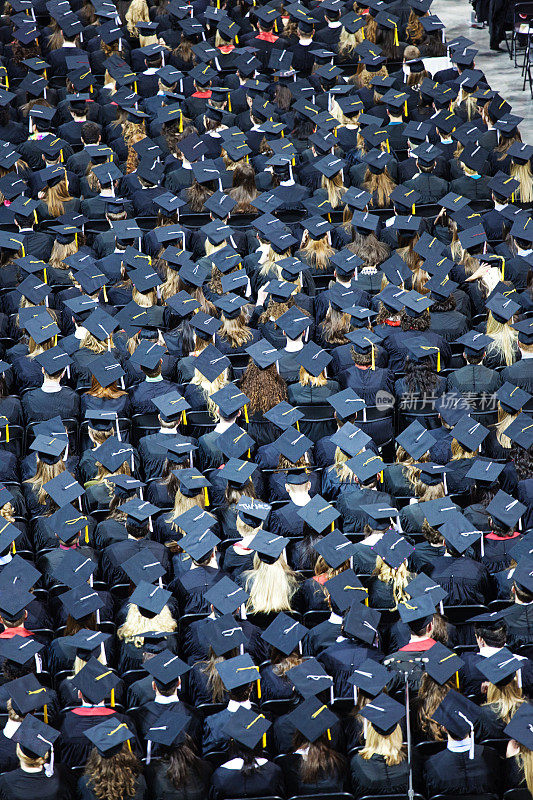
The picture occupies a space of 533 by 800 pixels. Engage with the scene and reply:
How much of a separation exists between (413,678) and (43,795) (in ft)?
6.10

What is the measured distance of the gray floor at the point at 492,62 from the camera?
12127mm

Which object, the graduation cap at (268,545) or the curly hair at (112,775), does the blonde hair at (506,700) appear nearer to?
the graduation cap at (268,545)

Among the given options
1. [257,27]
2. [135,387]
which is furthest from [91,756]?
[257,27]

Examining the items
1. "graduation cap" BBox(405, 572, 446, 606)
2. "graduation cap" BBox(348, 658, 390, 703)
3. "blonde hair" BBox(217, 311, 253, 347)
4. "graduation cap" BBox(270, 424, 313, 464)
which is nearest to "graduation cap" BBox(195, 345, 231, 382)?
"blonde hair" BBox(217, 311, 253, 347)

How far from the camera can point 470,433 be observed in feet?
23.3

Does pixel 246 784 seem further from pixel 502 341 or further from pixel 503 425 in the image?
pixel 502 341

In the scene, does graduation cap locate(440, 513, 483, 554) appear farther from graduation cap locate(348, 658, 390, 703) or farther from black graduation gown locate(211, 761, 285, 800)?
black graduation gown locate(211, 761, 285, 800)

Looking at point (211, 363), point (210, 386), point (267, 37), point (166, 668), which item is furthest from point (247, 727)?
point (267, 37)

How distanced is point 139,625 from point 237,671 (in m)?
0.70

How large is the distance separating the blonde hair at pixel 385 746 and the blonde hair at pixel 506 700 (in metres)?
0.54

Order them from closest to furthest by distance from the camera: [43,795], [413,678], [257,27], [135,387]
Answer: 1. [43,795]
2. [413,678]
3. [135,387]
4. [257,27]

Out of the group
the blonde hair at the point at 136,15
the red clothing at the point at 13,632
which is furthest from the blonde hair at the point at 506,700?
the blonde hair at the point at 136,15

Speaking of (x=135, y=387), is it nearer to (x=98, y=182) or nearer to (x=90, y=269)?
(x=90, y=269)

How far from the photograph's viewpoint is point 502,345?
7.97 m
